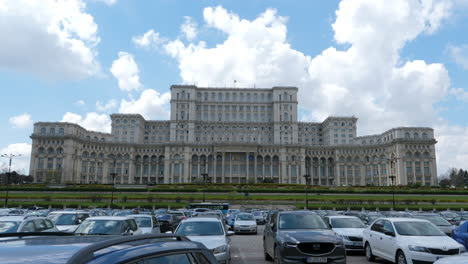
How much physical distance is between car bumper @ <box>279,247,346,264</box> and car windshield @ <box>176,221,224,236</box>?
3260 millimetres

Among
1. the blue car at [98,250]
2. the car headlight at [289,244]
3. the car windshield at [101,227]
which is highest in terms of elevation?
the blue car at [98,250]

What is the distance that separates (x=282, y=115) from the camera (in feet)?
407

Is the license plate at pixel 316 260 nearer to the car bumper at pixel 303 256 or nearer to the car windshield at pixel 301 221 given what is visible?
the car bumper at pixel 303 256

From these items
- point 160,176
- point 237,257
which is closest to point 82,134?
point 160,176

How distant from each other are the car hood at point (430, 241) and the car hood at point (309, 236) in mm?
2685

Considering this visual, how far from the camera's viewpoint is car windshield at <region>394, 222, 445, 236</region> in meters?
12.7

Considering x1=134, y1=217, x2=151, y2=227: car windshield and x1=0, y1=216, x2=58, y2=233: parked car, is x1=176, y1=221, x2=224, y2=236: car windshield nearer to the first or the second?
x1=134, y1=217, x2=151, y2=227: car windshield

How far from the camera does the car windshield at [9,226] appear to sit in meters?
14.0

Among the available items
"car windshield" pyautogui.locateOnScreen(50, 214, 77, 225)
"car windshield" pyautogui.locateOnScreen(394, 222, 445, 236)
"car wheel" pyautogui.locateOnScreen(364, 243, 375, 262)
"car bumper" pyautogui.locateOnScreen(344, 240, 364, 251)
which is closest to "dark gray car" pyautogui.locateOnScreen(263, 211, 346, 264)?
"car windshield" pyautogui.locateOnScreen(394, 222, 445, 236)

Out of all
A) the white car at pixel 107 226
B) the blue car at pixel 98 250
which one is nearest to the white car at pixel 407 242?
the white car at pixel 107 226

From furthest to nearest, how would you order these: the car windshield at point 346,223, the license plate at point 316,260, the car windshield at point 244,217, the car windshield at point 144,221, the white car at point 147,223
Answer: the car windshield at point 244,217 → the car windshield at point 346,223 → the car windshield at point 144,221 → the white car at point 147,223 → the license plate at point 316,260

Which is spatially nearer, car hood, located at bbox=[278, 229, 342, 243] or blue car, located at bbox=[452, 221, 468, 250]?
car hood, located at bbox=[278, 229, 342, 243]

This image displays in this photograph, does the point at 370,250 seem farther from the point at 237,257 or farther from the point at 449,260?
the point at 449,260

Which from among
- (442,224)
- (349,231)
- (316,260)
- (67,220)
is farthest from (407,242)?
(67,220)
